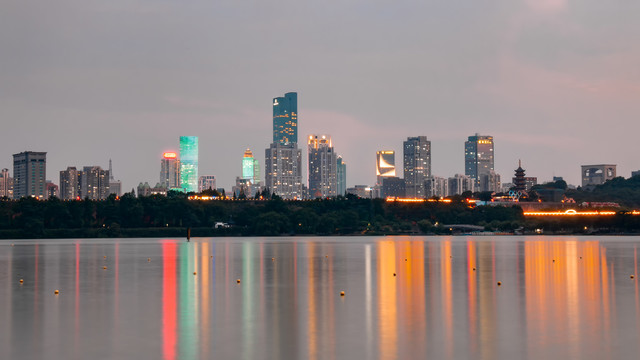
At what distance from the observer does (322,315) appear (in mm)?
35938

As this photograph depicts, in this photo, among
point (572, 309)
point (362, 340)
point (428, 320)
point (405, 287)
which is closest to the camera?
point (362, 340)

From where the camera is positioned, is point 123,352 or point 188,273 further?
point 188,273

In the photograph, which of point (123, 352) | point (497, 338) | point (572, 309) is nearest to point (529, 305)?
point (572, 309)

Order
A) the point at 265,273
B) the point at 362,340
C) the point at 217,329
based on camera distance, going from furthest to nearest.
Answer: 1. the point at 265,273
2. the point at 217,329
3. the point at 362,340

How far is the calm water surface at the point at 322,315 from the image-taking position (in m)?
27.2

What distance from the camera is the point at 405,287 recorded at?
49.7 m

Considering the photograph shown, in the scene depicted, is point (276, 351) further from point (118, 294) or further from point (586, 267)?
point (586, 267)

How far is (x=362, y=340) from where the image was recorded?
28.9 meters

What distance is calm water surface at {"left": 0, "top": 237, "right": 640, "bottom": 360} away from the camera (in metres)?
27.2

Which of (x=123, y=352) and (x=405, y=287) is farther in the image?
(x=405, y=287)

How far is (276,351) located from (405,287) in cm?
2397

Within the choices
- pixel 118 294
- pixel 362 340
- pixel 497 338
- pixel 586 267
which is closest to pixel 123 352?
pixel 362 340

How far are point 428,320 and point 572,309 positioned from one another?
8.35 meters

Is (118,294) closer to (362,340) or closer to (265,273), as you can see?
(265,273)
